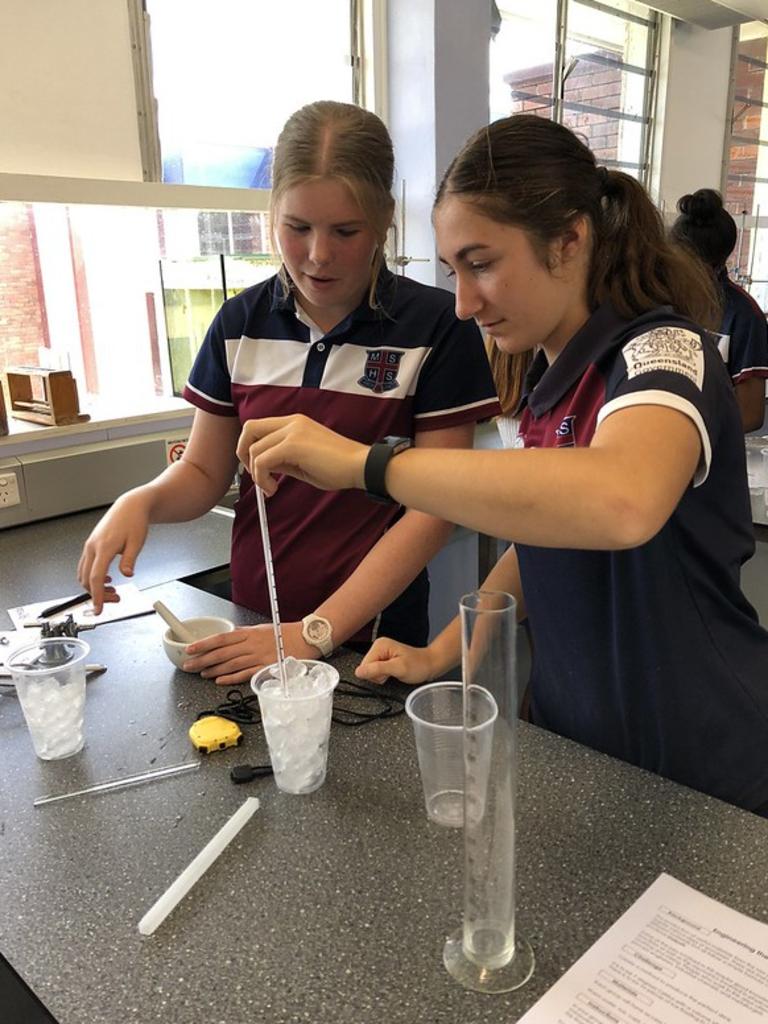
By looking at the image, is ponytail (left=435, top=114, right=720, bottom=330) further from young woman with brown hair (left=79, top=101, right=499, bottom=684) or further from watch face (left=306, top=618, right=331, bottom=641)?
watch face (left=306, top=618, right=331, bottom=641)

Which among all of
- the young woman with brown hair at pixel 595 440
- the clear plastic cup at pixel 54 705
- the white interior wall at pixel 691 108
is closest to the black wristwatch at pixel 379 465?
the young woman with brown hair at pixel 595 440

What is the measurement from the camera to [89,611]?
1438 millimetres

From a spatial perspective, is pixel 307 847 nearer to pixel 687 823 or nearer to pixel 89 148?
pixel 687 823

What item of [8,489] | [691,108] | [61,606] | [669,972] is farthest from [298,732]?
[691,108]

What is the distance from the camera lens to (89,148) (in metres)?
2.16

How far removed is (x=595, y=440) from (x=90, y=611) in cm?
101

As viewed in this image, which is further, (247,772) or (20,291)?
(20,291)

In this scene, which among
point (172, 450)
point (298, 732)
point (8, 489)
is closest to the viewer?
point (298, 732)

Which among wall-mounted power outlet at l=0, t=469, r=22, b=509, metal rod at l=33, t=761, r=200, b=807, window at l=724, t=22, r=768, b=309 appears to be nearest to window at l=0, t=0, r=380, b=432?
wall-mounted power outlet at l=0, t=469, r=22, b=509

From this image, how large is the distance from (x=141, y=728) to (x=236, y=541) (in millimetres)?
458

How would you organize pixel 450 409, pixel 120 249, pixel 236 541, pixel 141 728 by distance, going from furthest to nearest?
1. pixel 120 249
2. pixel 236 541
3. pixel 450 409
4. pixel 141 728

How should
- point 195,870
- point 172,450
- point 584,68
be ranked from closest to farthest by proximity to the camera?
1. point 195,870
2. point 172,450
3. point 584,68

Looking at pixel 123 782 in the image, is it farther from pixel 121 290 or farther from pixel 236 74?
pixel 236 74

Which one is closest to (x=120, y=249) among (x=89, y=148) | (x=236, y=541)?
(x=89, y=148)
